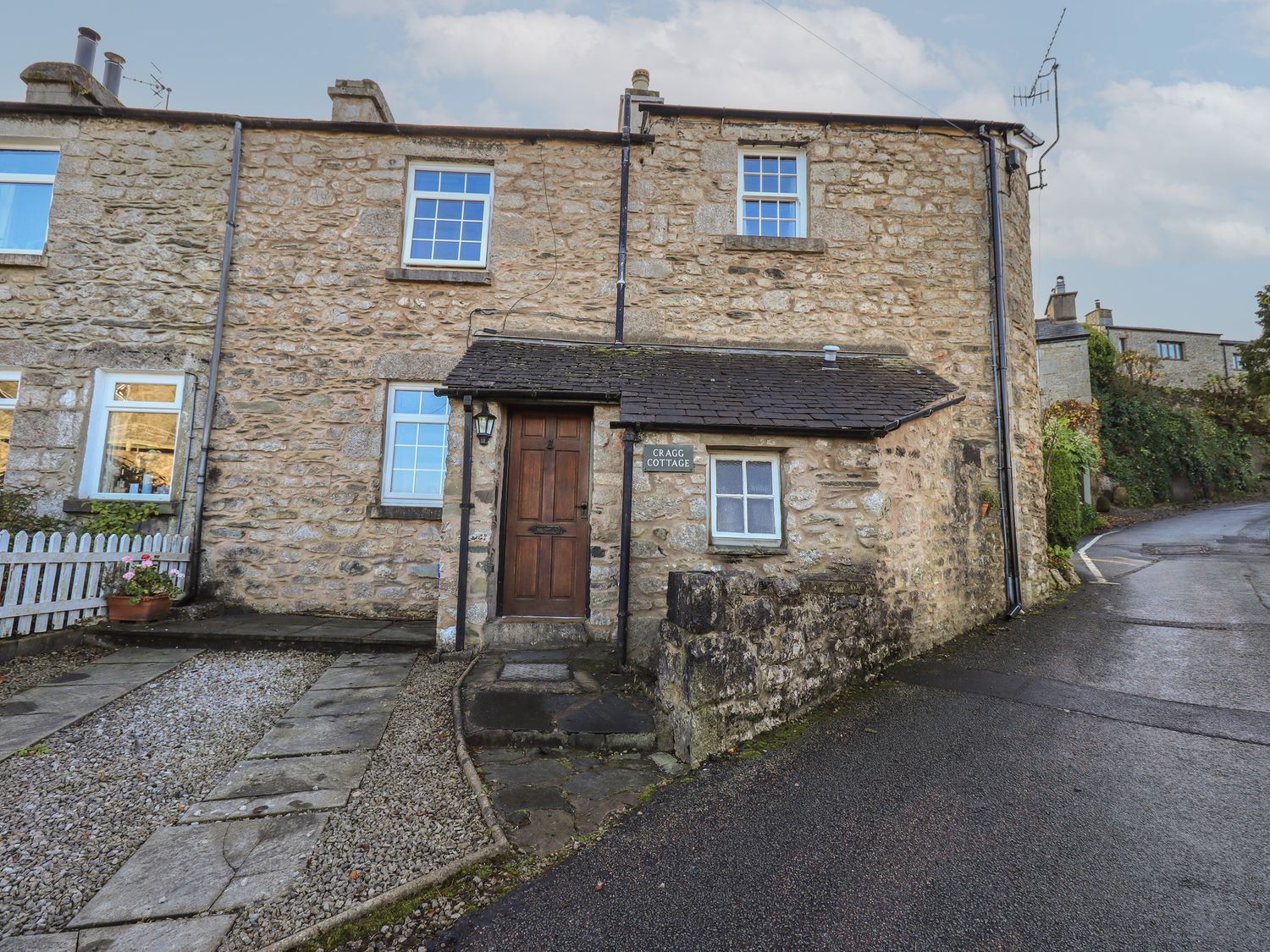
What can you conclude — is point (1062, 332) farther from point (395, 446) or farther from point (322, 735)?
point (322, 735)

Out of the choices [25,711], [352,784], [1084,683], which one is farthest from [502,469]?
[1084,683]

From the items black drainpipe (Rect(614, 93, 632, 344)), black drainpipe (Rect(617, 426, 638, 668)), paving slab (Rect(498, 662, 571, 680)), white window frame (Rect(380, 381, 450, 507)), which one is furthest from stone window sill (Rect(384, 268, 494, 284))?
paving slab (Rect(498, 662, 571, 680))

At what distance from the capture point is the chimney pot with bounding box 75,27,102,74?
818 cm

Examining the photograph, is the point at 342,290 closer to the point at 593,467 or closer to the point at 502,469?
the point at 502,469

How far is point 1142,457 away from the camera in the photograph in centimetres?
2105

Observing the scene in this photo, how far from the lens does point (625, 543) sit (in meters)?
5.61

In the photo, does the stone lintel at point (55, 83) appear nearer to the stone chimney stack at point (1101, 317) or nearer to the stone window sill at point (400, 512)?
the stone window sill at point (400, 512)

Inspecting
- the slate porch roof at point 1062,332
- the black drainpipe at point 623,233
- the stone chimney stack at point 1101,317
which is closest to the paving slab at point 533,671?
the black drainpipe at point 623,233

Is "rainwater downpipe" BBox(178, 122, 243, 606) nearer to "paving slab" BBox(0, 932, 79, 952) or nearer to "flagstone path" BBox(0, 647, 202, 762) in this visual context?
"flagstone path" BBox(0, 647, 202, 762)

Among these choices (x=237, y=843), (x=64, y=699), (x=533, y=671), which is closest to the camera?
(x=237, y=843)

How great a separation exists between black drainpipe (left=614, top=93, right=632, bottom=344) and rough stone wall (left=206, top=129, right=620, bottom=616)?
12 centimetres

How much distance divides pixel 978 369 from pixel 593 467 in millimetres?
5628

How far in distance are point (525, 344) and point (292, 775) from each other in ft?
17.5

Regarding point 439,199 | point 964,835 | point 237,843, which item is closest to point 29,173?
point 439,199
